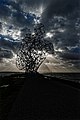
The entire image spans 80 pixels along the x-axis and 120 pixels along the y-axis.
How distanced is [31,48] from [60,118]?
60175 millimetres

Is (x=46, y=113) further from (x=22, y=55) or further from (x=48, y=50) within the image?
(x=22, y=55)

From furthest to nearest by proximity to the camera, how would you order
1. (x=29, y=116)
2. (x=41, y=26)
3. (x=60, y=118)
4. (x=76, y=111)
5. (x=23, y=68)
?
(x=23, y=68)
(x=41, y=26)
(x=76, y=111)
(x=29, y=116)
(x=60, y=118)

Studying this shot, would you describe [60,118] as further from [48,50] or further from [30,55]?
[30,55]

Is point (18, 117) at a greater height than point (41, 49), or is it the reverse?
point (41, 49)

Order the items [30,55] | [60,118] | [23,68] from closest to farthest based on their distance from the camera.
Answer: [60,118]
[30,55]
[23,68]

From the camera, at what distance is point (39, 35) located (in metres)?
67.3

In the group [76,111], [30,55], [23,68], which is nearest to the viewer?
[76,111]

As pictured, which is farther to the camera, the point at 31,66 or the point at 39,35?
the point at 31,66

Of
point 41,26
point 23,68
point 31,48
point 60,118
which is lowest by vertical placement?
point 60,118

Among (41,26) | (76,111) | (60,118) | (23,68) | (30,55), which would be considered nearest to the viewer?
(60,118)

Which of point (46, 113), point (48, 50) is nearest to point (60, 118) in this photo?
point (46, 113)

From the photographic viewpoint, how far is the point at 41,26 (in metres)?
65.9

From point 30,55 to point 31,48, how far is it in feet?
7.60

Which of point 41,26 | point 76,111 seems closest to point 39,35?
point 41,26
